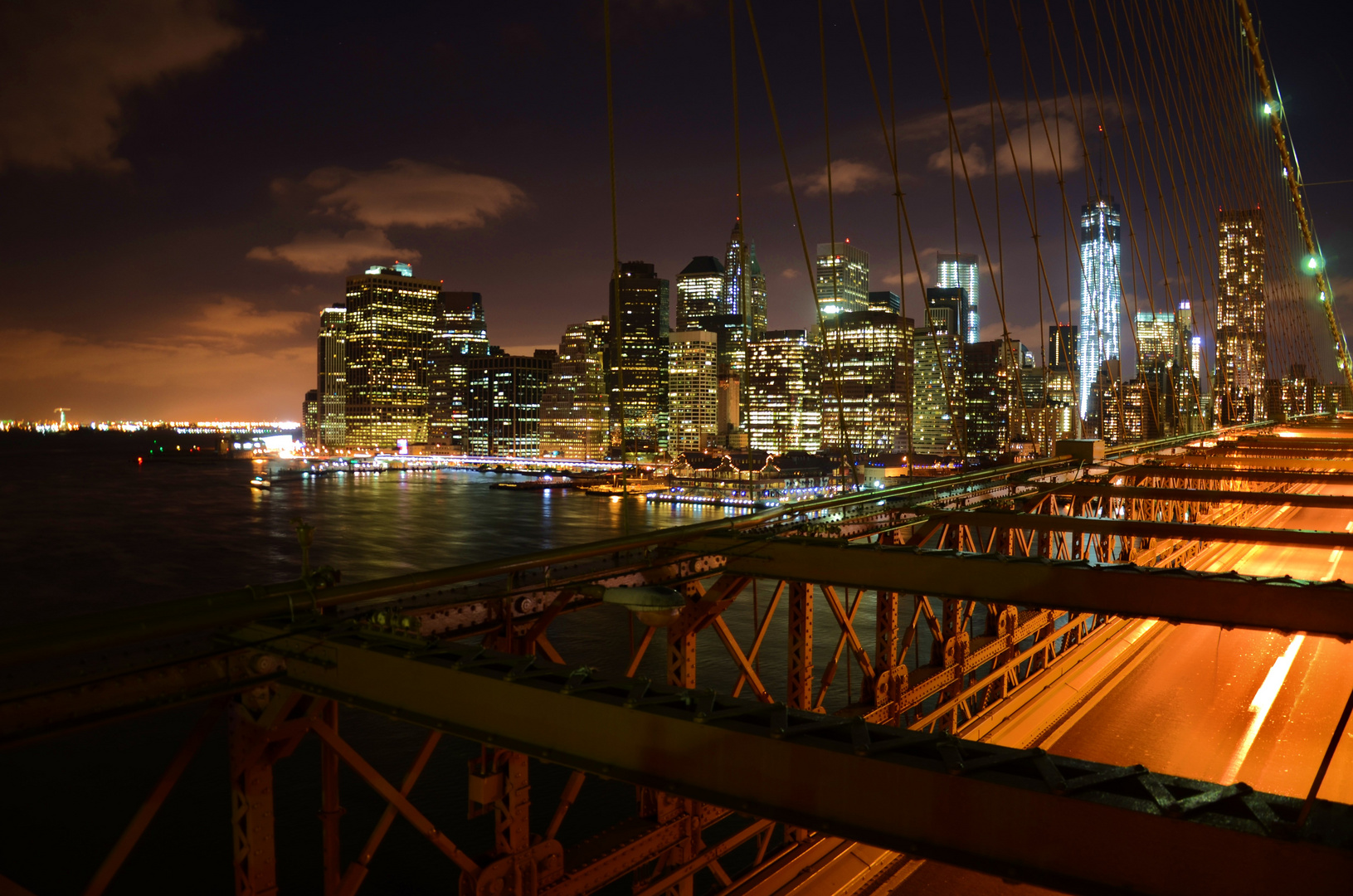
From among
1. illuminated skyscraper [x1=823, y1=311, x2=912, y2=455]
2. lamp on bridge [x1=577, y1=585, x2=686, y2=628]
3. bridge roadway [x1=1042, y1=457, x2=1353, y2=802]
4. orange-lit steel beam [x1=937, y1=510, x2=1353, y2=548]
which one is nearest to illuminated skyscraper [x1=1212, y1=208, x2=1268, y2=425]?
bridge roadway [x1=1042, y1=457, x2=1353, y2=802]

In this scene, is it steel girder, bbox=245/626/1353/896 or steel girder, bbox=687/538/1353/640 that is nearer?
steel girder, bbox=245/626/1353/896

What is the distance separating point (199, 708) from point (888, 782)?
96.5ft

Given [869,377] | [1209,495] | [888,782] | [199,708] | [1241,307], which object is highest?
[869,377]

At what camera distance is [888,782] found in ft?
9.07

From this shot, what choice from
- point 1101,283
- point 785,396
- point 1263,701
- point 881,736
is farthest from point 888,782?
point 785,396

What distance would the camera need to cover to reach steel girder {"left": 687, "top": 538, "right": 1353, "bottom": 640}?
5457 mm

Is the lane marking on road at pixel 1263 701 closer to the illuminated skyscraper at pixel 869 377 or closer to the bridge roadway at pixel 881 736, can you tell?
the bridge roadway at pixel 881 736

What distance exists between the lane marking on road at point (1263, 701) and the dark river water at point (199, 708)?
22.9 ft

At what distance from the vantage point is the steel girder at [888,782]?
238 cm

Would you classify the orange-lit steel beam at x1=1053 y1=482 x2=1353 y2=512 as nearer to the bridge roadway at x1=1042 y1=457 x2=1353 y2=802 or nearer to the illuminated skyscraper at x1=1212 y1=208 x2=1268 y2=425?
the bridge roadway at x1=1042 y1=457 x2=1353 y2=802

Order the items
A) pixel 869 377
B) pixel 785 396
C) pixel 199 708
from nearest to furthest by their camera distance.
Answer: pixel 199 708, pixel 869 377, pixel 785 396

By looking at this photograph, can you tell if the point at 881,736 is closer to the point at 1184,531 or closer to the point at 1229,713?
the point at 1184,531

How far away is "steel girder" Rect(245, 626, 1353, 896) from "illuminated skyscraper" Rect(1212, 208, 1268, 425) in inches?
1948

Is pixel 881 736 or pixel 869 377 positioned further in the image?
pixel 869 377
